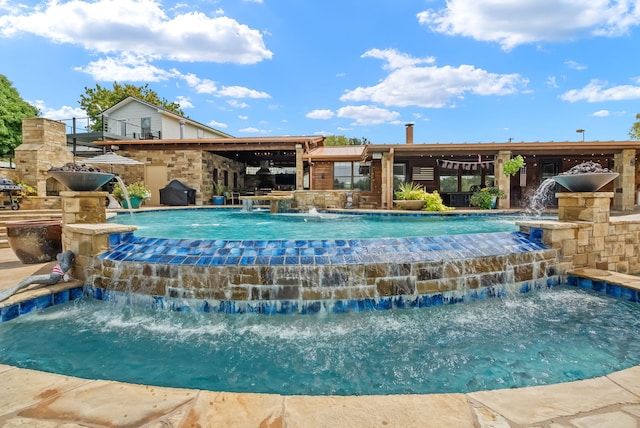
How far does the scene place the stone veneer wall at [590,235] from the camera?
5.14 m

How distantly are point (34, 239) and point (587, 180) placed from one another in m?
9.15

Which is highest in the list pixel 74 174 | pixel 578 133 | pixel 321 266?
pixel 578 133

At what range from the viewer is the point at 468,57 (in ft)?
58.1

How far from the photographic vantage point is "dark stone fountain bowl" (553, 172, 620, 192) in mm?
5180

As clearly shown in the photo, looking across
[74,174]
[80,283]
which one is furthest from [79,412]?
[74,174]

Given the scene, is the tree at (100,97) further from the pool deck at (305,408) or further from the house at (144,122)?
the pool deck at (305,408)

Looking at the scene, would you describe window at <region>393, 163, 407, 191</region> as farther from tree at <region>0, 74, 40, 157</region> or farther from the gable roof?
tree at <region>0, 74, 40, 157</region>

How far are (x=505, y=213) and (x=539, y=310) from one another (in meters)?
9.31

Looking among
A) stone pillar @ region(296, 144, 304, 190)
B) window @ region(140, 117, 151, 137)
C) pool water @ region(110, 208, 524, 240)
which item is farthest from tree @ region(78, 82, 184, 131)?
pool water @ region(110, 208, 524, 240)

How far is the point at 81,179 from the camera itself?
492 centimetres

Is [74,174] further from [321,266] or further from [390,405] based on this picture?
[390,405]

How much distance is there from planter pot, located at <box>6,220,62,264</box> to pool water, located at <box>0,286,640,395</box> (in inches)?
80.9

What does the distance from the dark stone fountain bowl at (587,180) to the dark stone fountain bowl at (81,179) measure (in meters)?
7.40

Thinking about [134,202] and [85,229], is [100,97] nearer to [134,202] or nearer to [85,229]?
[134,202]
